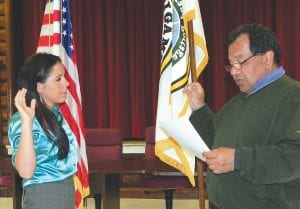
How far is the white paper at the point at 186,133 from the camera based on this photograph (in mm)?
2029

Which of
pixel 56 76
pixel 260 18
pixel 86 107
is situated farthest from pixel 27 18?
pixel 56 76

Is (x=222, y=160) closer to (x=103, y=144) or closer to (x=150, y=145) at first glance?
(x=150, y=145)

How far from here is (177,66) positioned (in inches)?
142

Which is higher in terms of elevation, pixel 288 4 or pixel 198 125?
pixel 288 4

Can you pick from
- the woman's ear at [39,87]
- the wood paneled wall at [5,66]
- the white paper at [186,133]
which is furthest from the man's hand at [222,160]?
the wood paneled wall at [5,66]

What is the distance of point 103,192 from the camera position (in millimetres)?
4445

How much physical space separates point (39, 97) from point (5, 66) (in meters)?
4.76

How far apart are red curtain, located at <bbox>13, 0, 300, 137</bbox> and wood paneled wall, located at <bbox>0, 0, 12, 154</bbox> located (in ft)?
0.43

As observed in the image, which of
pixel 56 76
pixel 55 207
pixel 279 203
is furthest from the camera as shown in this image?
pixel 56 76

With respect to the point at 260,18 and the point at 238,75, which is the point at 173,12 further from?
the point at 260,18

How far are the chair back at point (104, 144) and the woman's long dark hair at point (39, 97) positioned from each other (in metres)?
2.89

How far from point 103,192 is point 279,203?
2644mm

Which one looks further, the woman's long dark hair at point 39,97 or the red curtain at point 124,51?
the red curtain at point 124,51

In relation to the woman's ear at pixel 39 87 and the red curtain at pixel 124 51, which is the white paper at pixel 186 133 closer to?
the woman's ear at pixel 39 87
